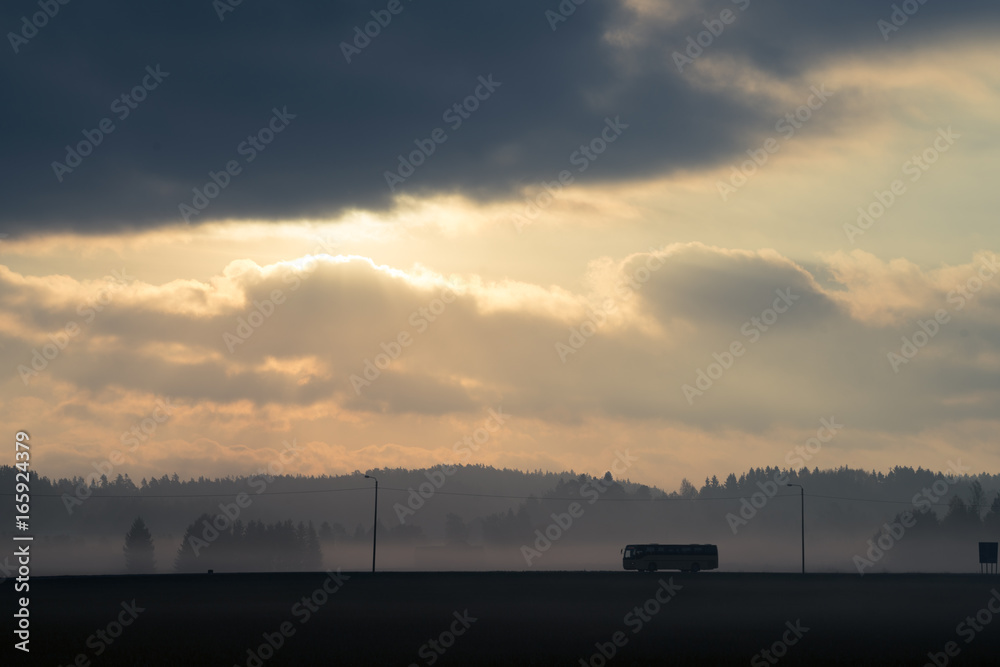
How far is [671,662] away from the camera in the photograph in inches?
1380

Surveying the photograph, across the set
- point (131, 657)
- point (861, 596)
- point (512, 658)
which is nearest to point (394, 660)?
point (512, 658)

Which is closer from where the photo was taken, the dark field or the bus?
the dark field

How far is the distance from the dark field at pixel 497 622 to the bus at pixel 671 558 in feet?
80.0

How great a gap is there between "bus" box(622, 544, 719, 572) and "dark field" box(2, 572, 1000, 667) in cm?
2439

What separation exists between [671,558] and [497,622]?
64.1 metres

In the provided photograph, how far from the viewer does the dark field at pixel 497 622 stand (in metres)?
36.7

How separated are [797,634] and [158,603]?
1466 inches

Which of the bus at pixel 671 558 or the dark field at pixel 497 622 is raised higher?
the bus at pixel 671 558

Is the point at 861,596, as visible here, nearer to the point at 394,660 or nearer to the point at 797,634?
the point at 797,634

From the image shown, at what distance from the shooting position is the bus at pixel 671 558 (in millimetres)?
109500

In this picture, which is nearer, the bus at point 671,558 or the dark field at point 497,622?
the dark field at point 497,622

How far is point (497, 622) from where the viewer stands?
162 feet

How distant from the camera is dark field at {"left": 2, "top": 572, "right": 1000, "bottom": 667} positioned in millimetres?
36688

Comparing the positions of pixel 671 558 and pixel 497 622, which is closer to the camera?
pixel 497 622
